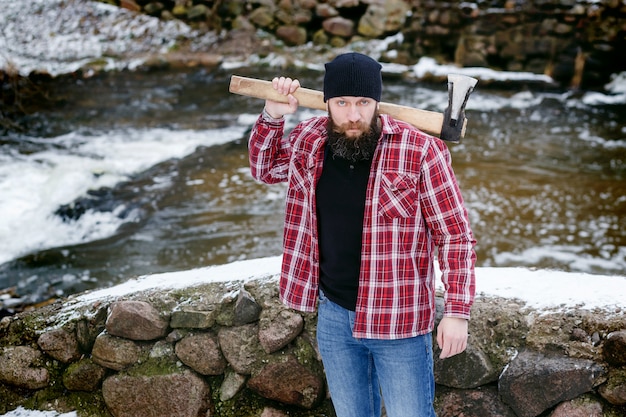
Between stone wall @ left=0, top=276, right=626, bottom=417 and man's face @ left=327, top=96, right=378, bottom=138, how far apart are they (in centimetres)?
107

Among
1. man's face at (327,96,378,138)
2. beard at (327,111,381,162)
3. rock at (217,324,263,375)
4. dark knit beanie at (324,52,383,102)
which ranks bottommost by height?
rock at (217,324,263,375)

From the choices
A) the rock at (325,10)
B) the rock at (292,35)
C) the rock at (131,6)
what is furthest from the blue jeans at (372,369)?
the rock at (131,6)

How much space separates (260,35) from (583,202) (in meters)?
11.0

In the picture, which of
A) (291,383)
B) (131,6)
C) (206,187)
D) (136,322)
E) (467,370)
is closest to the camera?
(467,370)

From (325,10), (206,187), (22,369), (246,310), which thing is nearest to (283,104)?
(246,310)

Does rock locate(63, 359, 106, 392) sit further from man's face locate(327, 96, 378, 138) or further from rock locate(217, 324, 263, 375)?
man's face locate(327, 96, 378, 138)

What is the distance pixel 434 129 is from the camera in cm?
222

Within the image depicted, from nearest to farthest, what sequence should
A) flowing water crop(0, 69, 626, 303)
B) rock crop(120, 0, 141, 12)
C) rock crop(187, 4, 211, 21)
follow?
1. flowing water crop(0, 69, 626, 303)
2. rock crop(187, 4, 211, 21)
3. rock crop(120, 0, 141, 12)

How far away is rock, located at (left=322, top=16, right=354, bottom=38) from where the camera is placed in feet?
49.6

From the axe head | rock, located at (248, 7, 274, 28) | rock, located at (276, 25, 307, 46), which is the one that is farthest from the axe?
rock, located at (248, 7, 274, 28)

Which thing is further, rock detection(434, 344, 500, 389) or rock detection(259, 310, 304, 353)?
rock detection(259, 310, 304, 353)

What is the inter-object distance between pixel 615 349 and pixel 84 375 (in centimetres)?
244

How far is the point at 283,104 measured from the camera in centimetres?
217

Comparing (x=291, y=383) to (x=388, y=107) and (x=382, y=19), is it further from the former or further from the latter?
(x=382, y=19)
